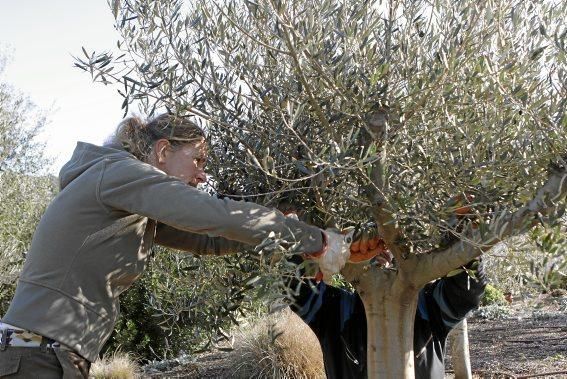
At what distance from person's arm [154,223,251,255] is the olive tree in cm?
31

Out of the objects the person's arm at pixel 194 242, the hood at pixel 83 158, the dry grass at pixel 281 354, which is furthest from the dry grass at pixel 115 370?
the hood at pixel 83 158

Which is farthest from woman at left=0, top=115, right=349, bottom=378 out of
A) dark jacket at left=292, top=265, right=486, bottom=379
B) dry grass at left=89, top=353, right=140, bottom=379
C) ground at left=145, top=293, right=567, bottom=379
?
dry grass at left=89, top=353, right=140, bottom=379

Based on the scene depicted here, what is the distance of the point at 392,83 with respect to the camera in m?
2.99

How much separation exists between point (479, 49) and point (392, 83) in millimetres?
392

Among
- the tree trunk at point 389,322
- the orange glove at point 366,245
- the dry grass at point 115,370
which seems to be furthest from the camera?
the dry grass at point 115,370

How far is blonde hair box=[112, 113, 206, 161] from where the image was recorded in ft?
10.9

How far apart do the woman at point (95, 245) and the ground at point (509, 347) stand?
5654mm

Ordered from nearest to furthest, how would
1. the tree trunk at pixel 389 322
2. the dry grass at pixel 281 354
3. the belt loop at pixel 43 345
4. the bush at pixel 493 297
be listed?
the belt loop at pixel 43 345
the tree trunk at pixel 389 322
the dry grass at pixel 281 354
the bush at pixel 493 297

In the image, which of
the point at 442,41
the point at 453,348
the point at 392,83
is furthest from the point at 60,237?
the point at 453,348

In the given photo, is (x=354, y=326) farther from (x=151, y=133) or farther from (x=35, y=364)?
(x=35, y=364)

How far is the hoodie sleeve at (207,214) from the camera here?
2.77m

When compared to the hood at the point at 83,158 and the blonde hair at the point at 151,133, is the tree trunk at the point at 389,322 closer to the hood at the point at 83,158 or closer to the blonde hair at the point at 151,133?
the blonde hair at the point at 151,133

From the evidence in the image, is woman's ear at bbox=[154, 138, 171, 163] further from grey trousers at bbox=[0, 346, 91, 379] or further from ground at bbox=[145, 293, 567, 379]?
ground at bbox=[145, 293, 567, 379]

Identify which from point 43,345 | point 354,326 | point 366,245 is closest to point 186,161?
point 366,245
